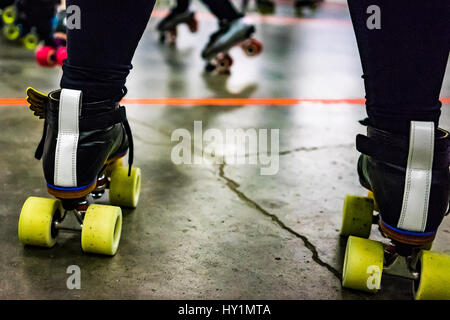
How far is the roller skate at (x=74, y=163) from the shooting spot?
1.29 m

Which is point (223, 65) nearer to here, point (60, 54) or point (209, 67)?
point (209, 67)

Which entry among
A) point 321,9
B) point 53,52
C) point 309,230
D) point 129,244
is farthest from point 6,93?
point 321,9

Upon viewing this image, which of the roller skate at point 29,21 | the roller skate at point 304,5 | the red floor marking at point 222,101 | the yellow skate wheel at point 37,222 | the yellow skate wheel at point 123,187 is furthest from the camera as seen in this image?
the roller skate at point 304,5

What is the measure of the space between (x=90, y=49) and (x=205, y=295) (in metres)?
0.60

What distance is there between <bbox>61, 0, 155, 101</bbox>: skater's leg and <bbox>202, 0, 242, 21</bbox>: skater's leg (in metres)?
2.11

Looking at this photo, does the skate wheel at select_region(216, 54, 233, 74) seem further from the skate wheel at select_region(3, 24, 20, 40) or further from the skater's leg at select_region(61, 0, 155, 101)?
the skater's leg at select_region(61, 0, 155, 101)

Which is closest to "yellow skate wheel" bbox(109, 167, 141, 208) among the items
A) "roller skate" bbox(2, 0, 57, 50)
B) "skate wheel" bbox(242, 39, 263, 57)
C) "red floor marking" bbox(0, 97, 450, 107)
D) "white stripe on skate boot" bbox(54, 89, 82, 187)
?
"white stripe on skate boot" bbox(54, 89, 82, 187)

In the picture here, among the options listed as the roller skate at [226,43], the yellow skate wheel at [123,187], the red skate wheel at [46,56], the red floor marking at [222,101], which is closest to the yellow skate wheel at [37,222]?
the yellow skate wheel at [123,187]

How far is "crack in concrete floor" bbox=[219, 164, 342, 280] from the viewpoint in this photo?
Result: 4.60ft

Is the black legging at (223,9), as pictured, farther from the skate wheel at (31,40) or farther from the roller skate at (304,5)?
the roller skate at (304,5)

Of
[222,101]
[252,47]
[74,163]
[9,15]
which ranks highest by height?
[9,15]

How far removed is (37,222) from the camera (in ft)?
4.50

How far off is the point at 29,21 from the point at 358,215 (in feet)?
9.35

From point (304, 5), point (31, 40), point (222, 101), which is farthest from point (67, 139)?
point (304, 5)
